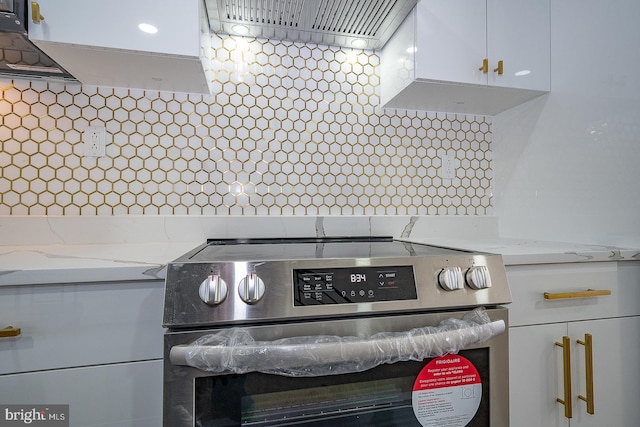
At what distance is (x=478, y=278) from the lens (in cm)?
78

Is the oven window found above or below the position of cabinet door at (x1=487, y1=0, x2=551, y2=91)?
below

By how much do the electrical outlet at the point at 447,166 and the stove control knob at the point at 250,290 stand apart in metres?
1.19

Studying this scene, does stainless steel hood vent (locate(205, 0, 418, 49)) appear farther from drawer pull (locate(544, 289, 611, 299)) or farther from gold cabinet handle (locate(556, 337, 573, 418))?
gold cabinet handle (locate(556, 337, 573, 418))

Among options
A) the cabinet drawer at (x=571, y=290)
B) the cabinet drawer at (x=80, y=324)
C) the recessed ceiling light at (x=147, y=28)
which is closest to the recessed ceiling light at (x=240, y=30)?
the recessed ceiling light at (x=147, y=28)

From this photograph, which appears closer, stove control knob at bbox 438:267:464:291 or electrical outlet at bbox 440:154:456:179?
stove control knob at bbox 438:267:464:291

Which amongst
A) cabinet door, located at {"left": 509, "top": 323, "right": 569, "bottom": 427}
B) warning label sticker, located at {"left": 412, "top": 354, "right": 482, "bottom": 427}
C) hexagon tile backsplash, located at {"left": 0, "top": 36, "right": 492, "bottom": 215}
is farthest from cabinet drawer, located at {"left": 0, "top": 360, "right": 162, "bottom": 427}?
cabinet door, located at {"left": 509, "top": 323, "right": 569, "bottom": 427}

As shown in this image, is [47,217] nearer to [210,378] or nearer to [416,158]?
[210,378]

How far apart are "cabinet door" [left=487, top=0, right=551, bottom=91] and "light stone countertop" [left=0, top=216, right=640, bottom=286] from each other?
627 millimetres

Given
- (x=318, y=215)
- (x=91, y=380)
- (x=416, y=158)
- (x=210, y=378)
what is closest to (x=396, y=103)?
(x=416, y=158)

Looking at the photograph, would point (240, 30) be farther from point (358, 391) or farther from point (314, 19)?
point (358, 391)

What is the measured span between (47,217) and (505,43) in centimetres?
185

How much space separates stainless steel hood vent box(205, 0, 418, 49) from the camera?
3.76ft

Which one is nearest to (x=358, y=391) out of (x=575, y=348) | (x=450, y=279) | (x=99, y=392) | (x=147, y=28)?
(x=450, y=279)

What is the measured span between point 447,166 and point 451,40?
56 centimetres
